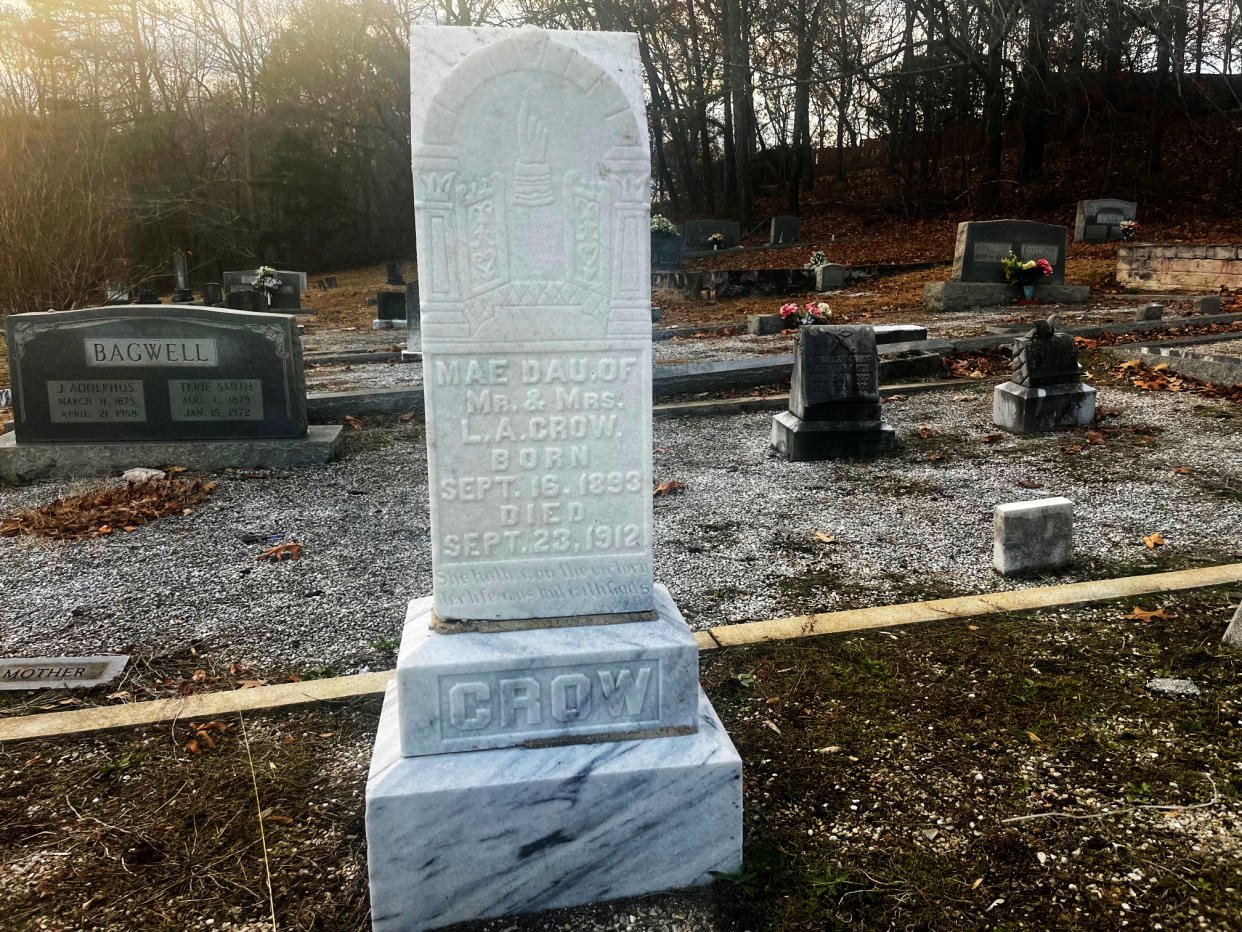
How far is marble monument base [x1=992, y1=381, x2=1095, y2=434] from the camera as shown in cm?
718

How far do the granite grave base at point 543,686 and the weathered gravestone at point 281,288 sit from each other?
20.1 meters

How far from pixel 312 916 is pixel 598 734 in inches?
34.6

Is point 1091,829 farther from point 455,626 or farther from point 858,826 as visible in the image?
point 455,626

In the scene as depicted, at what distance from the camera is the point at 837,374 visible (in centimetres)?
685

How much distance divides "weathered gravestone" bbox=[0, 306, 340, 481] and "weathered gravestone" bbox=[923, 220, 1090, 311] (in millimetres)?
11642

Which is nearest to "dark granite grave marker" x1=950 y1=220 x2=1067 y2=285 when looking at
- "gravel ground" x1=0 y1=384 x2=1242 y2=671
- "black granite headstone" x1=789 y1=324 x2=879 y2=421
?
"gravel ground" x1=0 y1=384 x2=1242 y2=671

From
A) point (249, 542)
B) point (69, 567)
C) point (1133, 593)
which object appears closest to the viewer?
point (1133, 593)

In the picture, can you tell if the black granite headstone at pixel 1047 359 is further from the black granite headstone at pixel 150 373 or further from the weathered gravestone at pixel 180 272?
the weathered gravestone at pixel 180 272

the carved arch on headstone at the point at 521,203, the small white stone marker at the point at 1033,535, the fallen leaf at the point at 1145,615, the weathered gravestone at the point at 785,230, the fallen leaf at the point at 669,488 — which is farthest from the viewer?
the weathered gravestone at the point at 785,230

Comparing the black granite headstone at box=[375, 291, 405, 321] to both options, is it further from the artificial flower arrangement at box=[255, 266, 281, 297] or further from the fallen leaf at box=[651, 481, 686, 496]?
the fallen leaf at box=[651, 481, 686, 496]

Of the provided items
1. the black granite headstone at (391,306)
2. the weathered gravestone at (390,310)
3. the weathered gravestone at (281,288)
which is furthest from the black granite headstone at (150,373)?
the weathered gravestone at (281,288)

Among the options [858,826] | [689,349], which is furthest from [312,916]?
[689,349]

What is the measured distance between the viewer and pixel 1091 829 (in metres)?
2.41

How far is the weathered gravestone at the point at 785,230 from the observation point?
2758 centimetres
